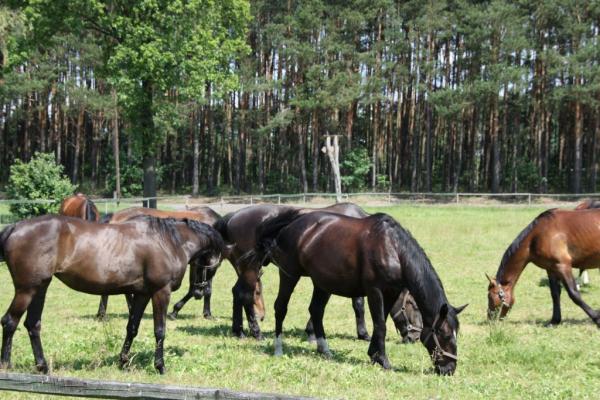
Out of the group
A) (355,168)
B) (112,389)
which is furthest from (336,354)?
(355,168)

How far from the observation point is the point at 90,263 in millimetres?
6812

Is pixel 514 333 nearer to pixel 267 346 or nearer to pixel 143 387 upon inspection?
pixel 267 346

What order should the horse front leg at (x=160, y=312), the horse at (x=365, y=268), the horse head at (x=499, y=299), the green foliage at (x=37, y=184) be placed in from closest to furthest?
the horse front leg at (x=160, y=312) < the horse at (x=365, y=268) < the horse head at (x=499, y=299) < the green foliage at (x=37, y=184)

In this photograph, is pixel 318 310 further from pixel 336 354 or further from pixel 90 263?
pixel 90 263

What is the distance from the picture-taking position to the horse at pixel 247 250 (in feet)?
31.0

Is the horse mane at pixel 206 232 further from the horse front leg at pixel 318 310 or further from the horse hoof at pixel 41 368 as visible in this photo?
the horse hoof at pixel 41 368

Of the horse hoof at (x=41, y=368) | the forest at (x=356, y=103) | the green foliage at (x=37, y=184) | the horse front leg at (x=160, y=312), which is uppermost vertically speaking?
the forest at (x=356, y=103)

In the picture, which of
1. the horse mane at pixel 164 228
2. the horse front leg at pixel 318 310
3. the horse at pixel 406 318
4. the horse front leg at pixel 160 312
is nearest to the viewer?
the horse front leg at pixel 160 312

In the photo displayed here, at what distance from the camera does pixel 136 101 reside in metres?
25.0

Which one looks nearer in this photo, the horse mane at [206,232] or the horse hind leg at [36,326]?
the horse hind leg at [36,326]

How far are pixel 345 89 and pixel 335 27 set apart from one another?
5.55 meters

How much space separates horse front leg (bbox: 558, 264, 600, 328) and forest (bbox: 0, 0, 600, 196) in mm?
18832

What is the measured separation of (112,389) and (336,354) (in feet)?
13.8

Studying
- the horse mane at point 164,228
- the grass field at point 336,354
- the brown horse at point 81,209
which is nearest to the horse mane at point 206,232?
the horse mane at point 164,228
